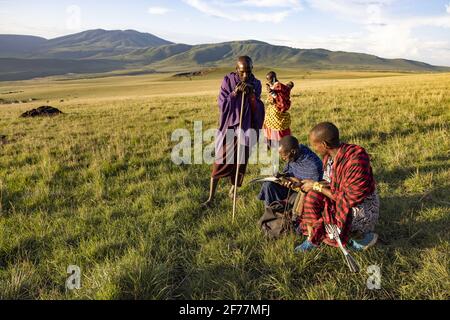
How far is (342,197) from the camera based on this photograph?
13.6 ft

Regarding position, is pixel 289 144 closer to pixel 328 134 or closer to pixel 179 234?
pixel 328 134

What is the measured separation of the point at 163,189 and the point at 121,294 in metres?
3.53

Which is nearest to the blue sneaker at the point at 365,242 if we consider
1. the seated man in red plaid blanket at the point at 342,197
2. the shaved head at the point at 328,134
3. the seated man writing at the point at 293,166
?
the seated man in red plaid blanket at the point at 342,197

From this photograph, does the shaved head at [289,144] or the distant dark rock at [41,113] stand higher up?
the shaved head at [289,144]

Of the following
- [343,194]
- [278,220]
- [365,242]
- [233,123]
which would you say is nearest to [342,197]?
[343,194]

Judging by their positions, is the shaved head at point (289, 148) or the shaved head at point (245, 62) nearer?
the shaved head at point (289, 148)

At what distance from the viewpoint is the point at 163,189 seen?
6934 mm

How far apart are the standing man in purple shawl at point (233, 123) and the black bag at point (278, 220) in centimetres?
141

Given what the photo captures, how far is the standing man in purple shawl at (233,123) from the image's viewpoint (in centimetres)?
620

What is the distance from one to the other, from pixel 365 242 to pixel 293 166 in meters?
1.51

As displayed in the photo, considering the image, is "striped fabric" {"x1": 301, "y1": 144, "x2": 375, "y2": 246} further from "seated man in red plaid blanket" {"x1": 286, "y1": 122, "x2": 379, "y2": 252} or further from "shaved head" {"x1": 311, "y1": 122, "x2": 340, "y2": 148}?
"shaved head" {"x1": 311, "y1": 122, "x2": 340, "y2": 148}

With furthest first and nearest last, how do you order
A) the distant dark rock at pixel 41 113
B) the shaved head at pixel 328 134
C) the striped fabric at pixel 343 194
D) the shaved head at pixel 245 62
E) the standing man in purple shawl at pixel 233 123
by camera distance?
the distant dark rock at pixel 41 113, the standing man in purple shawl at pixel 233 123, the shaved head at pixel 245 62, the shaved head at pixel 328 134, the striped fabric at pixel 343 194

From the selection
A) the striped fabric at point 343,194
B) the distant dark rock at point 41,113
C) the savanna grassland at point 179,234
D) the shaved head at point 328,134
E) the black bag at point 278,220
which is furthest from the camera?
the distant dark rock at point 41,113

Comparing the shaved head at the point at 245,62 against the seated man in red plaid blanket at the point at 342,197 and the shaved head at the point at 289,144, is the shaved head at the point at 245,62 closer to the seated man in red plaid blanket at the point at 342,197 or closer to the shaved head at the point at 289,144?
the shaved head at the point at 289,144
